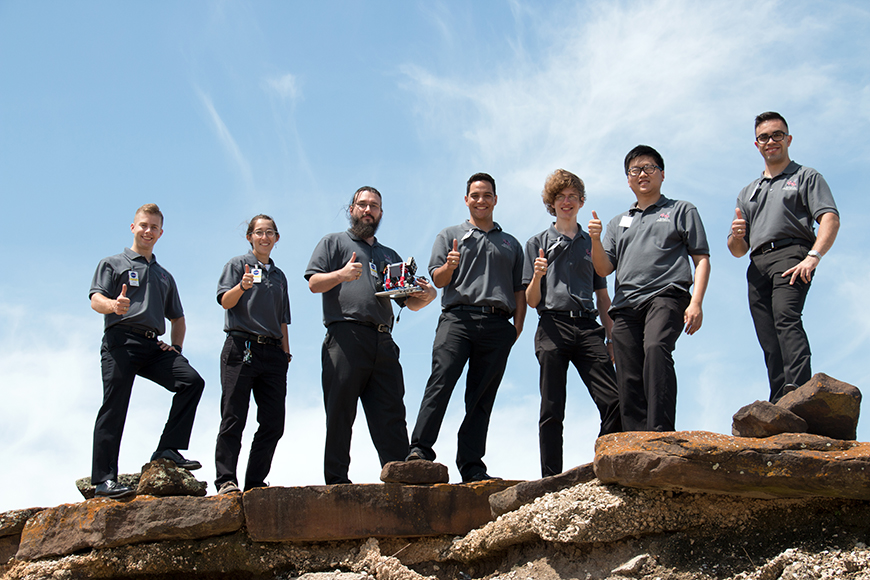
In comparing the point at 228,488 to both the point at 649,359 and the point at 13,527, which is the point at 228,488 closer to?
the point at 13,527

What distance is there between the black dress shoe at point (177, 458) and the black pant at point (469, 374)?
5.70 ft

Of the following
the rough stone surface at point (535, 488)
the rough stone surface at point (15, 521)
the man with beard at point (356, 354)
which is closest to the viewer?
the rough stone surface at point (535, 488)

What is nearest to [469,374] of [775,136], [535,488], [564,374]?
[564,374]

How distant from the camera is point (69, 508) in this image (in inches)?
227

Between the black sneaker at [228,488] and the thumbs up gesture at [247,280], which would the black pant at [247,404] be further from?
the thumbs up gesture at [247,280]

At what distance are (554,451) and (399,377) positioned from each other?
4.36 feet

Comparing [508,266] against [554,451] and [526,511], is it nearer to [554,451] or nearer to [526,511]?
[554,451]

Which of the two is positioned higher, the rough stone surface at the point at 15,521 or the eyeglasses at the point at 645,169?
the eyeglasses at the point at 645,169

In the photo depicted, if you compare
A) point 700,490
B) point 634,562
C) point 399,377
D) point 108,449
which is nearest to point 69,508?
point 108,449

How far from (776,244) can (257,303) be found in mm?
4046

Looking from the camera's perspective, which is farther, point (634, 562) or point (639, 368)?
point (639, 368)

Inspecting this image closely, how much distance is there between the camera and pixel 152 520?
18.1ft

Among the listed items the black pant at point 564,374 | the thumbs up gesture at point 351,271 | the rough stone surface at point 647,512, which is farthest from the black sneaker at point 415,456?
the thumbs up gesture at point 351,271

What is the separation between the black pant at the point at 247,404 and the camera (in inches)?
230
